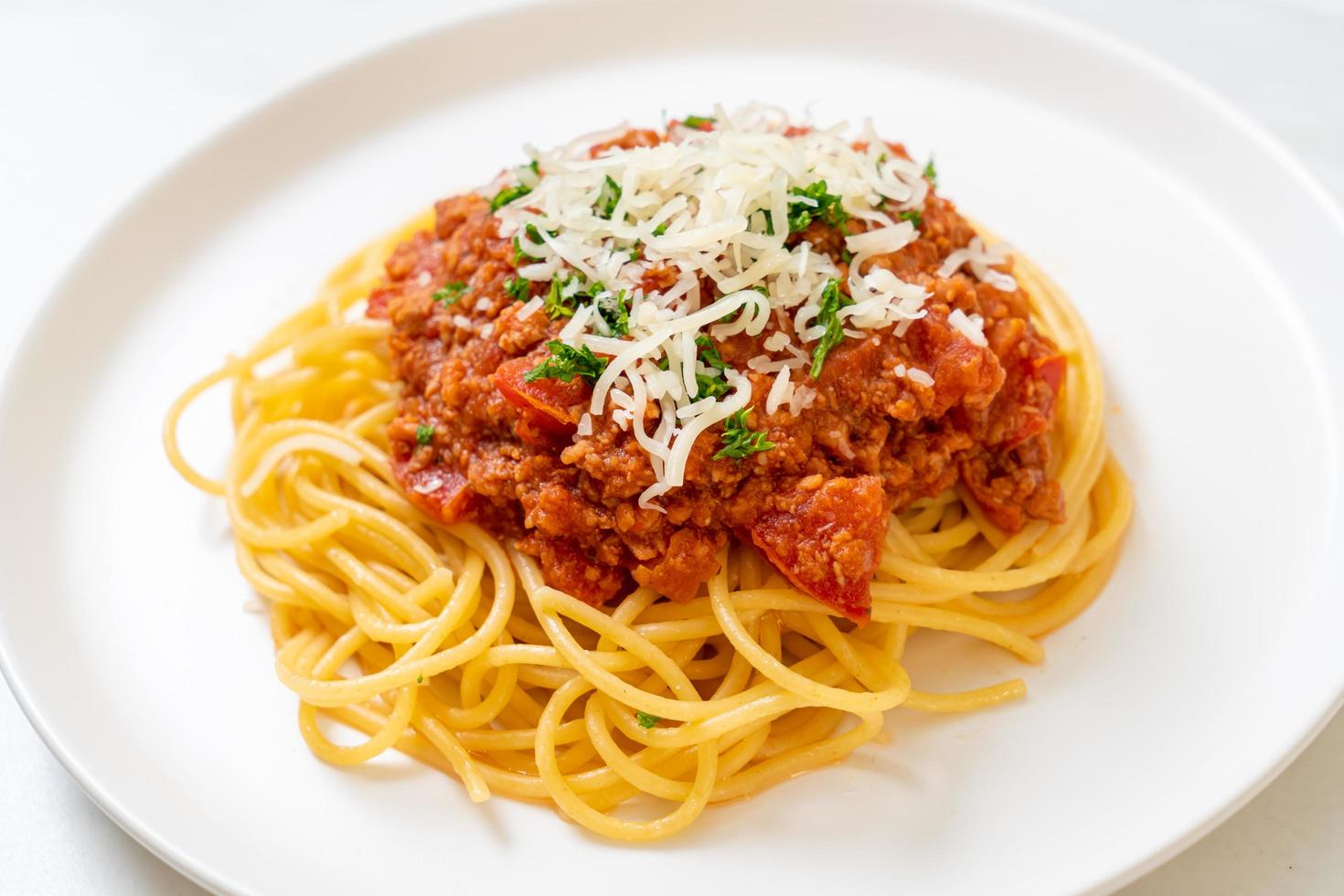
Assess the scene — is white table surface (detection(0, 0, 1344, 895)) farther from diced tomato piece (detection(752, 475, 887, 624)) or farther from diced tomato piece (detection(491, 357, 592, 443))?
diced tomato piece (detection(752, 475, 887, 624))

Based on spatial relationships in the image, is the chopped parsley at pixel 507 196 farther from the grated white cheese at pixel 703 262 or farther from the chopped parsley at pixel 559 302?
the chopped parsley at pixel 559 302

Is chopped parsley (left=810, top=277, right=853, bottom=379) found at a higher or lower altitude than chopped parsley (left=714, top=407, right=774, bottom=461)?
higher

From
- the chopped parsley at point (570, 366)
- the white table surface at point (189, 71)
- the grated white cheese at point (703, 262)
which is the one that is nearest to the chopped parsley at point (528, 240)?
the grated white cheese at point (703, 262)

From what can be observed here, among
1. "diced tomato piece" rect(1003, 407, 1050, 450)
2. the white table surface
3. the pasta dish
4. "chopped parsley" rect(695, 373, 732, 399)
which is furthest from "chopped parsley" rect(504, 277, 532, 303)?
the white table surface

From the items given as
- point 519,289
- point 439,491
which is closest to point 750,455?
point 519,289

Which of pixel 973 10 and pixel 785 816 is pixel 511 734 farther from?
pixel 973 10

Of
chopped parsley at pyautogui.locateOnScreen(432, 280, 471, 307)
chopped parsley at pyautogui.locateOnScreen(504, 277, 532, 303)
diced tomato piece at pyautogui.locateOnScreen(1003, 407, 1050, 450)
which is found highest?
chopped parsley at pyautogui.locateOnScreen(432, 280, 471, 307)
